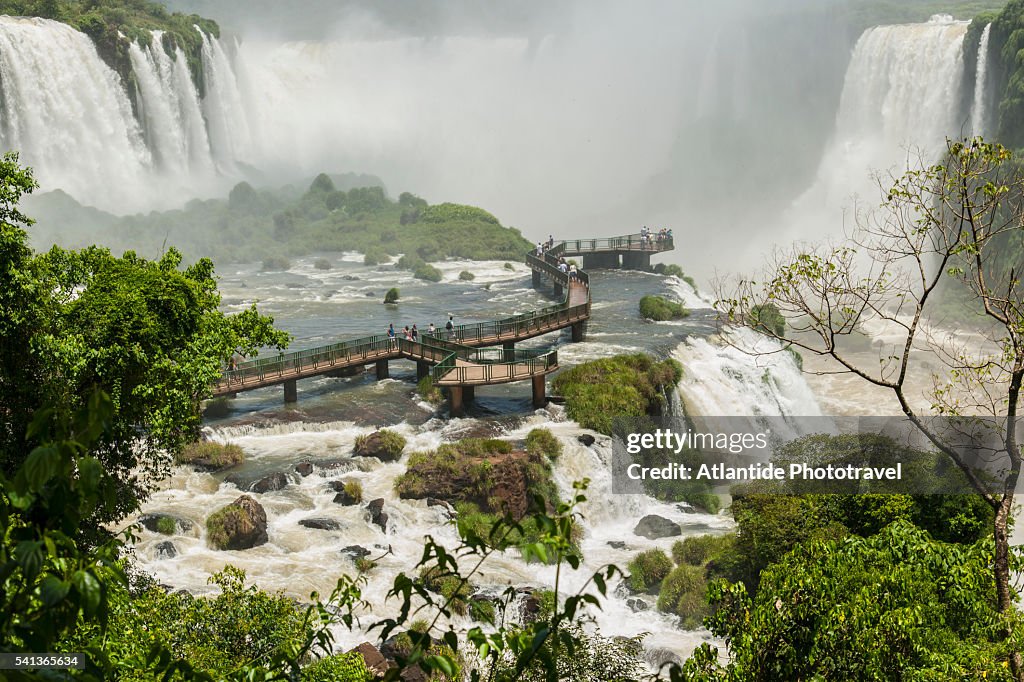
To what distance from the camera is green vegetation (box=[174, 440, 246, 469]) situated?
24891 mm

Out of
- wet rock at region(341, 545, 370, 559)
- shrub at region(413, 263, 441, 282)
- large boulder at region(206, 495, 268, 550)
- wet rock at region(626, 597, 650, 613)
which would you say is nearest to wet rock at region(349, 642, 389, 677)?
wet rock at region(341, 545, 370, 559)

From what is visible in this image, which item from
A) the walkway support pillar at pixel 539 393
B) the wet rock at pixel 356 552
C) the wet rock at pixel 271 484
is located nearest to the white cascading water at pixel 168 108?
the walkway support pillar at pixel 539 393

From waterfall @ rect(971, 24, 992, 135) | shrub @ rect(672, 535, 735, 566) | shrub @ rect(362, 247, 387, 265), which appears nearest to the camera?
shrub @ rect(672, 535, 735, 566)

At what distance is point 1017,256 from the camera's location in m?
51.3

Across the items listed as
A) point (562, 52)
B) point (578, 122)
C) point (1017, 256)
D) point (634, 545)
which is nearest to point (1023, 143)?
point (1017, 256)

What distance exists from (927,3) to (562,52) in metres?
41.6

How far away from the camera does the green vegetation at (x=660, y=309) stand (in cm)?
4221

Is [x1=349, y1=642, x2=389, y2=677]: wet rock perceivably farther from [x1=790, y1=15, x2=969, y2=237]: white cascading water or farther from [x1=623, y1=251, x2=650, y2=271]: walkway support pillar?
[x1=790, y1=15, x2=969, y2=237]: white cascading water

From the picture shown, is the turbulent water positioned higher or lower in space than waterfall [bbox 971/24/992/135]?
lower

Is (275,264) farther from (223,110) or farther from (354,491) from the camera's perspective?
(354,491)

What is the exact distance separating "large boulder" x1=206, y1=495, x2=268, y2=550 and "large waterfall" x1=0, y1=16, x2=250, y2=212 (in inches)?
1749

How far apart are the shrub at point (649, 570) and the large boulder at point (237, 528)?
28.6ft

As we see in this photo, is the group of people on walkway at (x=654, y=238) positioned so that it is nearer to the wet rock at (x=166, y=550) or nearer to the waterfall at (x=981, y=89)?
the waterfall at (x=981, y=89)

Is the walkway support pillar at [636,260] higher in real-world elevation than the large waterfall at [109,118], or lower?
lower
